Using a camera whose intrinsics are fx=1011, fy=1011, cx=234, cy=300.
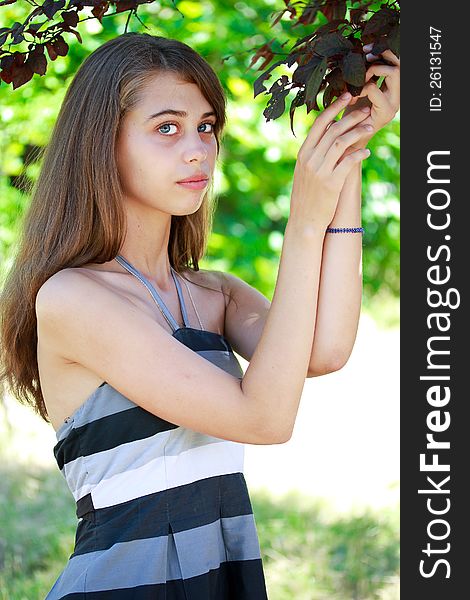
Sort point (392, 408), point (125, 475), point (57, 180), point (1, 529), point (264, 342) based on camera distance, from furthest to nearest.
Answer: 1. point (392, 408)
2. point (1, 529)
3. point (57, 180)
4. point (125, 475)
5. point (264, 342)

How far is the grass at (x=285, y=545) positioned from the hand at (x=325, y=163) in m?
2.35

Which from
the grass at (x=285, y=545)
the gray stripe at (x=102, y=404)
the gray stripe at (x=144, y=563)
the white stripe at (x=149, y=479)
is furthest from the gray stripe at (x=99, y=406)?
the grass at (x=285, y=545)

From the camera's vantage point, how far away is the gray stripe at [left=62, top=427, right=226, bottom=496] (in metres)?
Result: 1.92

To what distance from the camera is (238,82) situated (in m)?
5.11

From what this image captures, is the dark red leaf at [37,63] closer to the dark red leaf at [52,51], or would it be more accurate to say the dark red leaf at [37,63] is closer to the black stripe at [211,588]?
the dark red leaf at [52,51]

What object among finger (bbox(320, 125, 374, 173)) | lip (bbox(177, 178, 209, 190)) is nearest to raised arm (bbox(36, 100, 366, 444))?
finger (bbox(320, 125, 374, 173))

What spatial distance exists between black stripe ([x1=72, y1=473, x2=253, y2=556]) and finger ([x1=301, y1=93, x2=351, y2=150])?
27.0 inches

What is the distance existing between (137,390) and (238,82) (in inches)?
139

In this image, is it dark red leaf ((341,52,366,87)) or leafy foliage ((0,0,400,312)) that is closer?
dark red leaf ((341,52,366,87))

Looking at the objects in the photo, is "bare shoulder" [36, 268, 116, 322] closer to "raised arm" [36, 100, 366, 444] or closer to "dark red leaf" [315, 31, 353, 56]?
"raised arm" [36, 100, 366, 444]

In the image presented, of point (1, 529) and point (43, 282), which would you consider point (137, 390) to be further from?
point (1, 529)

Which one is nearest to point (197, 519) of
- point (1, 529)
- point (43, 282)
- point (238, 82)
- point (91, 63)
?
point (43, 282)

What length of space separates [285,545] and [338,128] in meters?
2.87

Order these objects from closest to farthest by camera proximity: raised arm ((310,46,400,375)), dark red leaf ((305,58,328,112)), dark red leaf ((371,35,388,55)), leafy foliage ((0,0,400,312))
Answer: dark red leaf ((305,58,328,112))
dark red leaf ((371,35,388,55))
raised arm ((310,46,400,375))
leafy foliage ((0,0,400,312))
